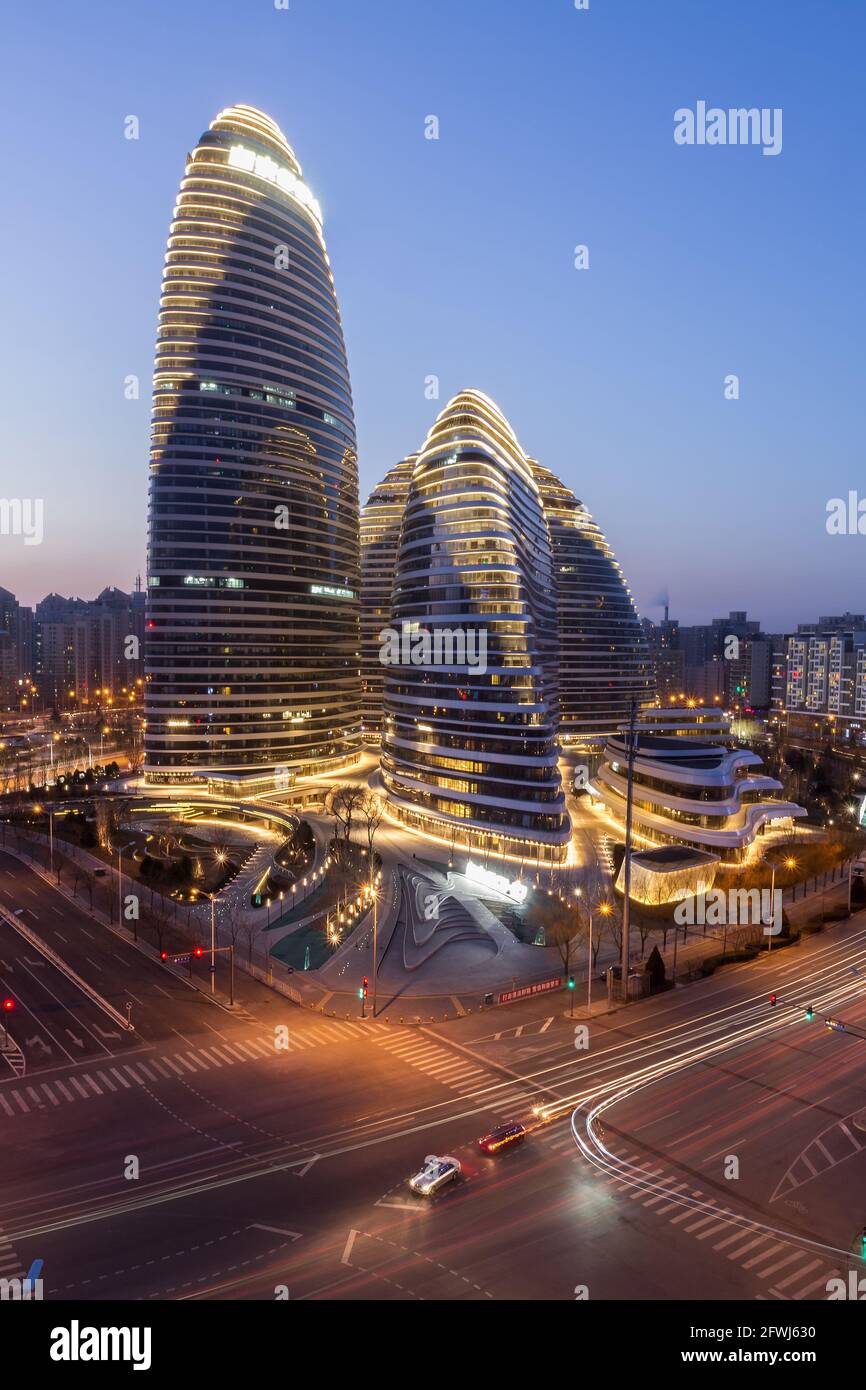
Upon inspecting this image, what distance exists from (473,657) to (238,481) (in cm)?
5228

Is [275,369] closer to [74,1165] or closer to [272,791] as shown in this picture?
[272,791]

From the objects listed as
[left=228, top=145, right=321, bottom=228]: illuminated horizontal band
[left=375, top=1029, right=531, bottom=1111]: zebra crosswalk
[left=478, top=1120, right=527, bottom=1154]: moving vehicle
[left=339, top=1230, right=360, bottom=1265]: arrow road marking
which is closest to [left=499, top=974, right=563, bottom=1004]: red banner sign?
[left=375, top=1029, right=531, bottom=1111]: zebra crosswalk

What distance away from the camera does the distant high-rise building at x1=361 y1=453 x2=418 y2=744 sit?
170 metres

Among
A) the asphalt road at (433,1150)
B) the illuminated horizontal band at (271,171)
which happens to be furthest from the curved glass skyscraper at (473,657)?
the illuminated horizontal band at (271,171)

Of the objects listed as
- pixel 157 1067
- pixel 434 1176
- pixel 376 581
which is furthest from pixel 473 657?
pixel 376 581

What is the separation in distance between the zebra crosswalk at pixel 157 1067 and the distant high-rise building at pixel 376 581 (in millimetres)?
122132

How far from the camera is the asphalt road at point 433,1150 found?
28734 mm

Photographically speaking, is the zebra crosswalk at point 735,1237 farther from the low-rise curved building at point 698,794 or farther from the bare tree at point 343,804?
the bare tree at point 343,804

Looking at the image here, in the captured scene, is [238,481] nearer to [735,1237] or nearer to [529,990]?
[529,990]

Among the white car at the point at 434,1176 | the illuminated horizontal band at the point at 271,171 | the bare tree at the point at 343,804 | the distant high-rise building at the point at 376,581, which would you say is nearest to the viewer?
the white car at the point at 434,1176

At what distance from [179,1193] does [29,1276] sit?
6.37 meters

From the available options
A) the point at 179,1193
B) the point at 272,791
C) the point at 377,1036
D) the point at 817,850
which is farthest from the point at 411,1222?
the point at 272,791

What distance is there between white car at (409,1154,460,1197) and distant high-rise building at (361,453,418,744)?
13723 centimetres

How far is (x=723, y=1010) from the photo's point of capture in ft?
173
